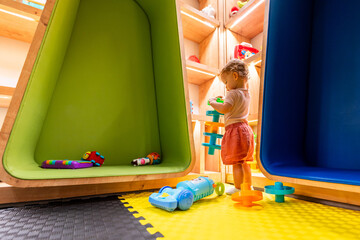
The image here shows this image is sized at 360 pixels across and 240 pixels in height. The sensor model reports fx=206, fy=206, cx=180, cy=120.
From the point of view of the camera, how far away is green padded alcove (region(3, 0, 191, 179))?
1.05 meters

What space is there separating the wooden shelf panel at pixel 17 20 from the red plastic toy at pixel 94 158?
0.77 m

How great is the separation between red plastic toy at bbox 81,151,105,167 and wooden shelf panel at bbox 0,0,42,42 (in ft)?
2.51

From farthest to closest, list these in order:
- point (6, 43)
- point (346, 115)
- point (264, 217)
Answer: point (6, 43), point (346, 115), point (264, 217)

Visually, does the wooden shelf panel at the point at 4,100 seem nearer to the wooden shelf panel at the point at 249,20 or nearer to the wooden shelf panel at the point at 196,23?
the wooden shelf panel at the point at 196,23

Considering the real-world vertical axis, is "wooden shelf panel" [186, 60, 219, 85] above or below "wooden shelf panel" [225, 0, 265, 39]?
below

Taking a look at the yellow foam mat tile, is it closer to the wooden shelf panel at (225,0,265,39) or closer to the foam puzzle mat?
the foam puzzle mat

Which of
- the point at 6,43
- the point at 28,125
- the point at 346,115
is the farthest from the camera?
the point at 6,43

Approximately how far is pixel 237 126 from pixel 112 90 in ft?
2.63

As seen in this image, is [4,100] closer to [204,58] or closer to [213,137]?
[213,137]

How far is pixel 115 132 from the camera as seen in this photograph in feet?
4.22

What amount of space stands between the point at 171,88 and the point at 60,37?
620 mm

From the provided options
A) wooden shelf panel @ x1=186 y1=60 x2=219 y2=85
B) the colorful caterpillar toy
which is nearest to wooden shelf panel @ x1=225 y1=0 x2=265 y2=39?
wooden shelf panel @ x1=186 y1=60 x2=219 y2=85

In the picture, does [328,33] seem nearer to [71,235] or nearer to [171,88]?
[171,88]

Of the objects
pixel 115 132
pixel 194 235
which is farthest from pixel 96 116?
pixel 194 235
